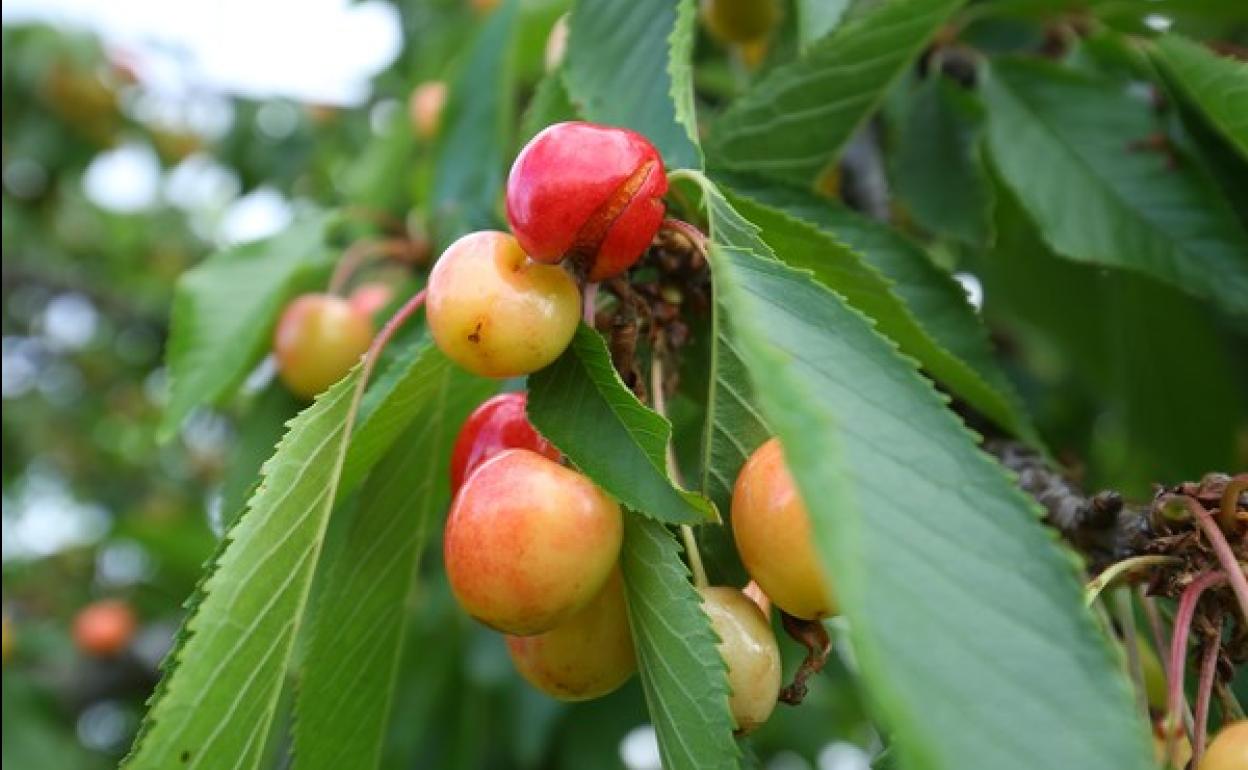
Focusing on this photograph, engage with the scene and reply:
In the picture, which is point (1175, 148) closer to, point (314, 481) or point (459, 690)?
point (314, 481)

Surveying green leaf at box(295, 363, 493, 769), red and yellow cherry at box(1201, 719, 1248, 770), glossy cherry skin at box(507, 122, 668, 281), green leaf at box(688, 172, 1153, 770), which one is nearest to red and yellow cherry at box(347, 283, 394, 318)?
green leaf at box(295, 363, 493, 769)

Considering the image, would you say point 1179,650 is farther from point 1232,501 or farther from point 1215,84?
point 1215,84

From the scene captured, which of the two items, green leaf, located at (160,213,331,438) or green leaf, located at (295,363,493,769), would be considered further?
green leaf, located at (160,213,331,438)

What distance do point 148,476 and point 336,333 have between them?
3881mm

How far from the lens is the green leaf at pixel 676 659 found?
23.8 inches

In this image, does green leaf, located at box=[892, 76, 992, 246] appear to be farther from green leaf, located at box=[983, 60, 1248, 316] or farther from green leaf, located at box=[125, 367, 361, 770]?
green leaf, located at box=[125, 367, 361, 770]

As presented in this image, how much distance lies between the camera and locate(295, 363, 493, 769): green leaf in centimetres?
79

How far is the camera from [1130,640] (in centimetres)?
79

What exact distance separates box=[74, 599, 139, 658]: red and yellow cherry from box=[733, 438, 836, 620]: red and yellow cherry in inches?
87.9

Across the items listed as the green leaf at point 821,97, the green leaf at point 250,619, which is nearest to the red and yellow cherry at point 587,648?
the green leaf at point 250,619

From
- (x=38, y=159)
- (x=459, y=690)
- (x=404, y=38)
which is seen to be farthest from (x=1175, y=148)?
(x=38, y=159)

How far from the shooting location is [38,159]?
3158 millimetres

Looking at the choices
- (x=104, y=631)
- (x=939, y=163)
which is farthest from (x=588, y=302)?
(x=104, y=631)

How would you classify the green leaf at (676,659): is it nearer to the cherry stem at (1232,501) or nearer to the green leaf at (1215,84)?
the cherry stem at (1232,501)
